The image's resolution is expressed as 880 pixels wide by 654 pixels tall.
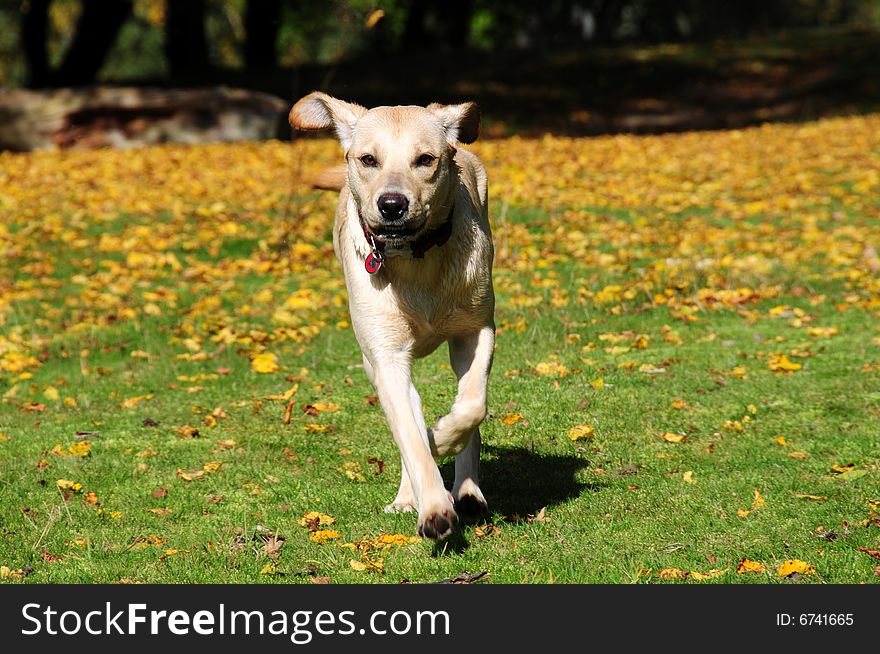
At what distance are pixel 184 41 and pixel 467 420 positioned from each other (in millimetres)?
31440

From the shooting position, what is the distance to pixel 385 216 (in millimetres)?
5445

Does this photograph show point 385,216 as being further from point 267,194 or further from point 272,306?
point 267,194

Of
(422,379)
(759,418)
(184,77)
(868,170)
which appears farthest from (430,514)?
(184,77)

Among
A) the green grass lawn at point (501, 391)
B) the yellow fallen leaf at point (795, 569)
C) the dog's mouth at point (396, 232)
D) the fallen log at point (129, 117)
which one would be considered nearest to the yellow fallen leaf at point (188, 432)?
the green grass lawn at point (501, 391)

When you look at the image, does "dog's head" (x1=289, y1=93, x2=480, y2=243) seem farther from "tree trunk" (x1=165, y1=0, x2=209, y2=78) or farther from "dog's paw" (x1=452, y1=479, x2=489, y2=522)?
"tree trunk" (x1=165, y1=0, x2=209, y2=78)

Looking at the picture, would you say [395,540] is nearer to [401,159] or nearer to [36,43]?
[401,159]

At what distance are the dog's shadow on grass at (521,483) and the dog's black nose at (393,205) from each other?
1680 millimetres

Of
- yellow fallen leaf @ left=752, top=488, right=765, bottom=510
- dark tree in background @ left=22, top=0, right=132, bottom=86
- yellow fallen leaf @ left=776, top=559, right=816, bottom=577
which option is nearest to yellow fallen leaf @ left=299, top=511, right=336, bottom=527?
yellow fallen leaf @ left=752, top=488, right=765, bottom=510

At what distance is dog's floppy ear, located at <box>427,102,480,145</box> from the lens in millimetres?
5941

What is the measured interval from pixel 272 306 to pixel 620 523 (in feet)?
21.5

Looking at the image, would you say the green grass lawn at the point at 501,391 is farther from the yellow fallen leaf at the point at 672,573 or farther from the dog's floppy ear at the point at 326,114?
the dog's floppy ear at the point at 326,114

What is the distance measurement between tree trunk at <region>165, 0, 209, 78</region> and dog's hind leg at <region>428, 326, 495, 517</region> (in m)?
30.1

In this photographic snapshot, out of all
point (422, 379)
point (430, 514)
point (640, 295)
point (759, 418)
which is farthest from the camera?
point (640, 295)

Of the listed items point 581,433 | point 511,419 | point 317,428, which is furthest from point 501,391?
point 317,428
